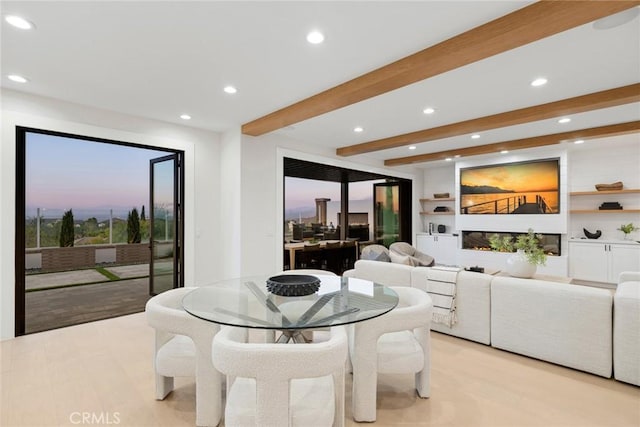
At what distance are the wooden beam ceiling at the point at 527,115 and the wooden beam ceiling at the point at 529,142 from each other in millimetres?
1573

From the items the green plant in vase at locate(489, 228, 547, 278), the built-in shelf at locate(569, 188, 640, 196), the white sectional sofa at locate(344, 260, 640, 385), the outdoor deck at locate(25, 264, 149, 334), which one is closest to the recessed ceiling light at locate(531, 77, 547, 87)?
the green plant in vase at locate(489, 228, 547, 278)

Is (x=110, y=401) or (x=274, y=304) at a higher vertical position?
(x=274, y=304)

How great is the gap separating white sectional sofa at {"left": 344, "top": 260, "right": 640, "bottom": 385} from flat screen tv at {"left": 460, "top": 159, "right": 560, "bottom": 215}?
312 centimetres

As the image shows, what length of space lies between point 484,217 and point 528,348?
447 cm

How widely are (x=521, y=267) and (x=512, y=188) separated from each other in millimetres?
3662

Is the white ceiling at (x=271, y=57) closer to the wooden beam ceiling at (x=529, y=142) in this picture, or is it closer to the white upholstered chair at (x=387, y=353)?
the wooden beam ceiling at (x=529, y=142)

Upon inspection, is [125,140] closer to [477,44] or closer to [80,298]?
Result: [80,298]

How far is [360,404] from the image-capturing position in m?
1.99

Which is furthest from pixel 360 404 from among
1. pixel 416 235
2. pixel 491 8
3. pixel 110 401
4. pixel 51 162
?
pixel 51 162

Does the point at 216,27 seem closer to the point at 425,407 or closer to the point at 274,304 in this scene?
the point at 274,304

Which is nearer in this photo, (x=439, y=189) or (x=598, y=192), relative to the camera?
(x=598, y=192)

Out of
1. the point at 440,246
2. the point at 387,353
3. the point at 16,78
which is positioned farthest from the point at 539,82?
the point at 440,246

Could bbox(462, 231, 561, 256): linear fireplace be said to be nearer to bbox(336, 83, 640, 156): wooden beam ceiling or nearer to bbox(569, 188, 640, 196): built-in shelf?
bbox(569, 188, 640, 196): built-in shelf

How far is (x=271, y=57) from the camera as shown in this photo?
2.55 meters
